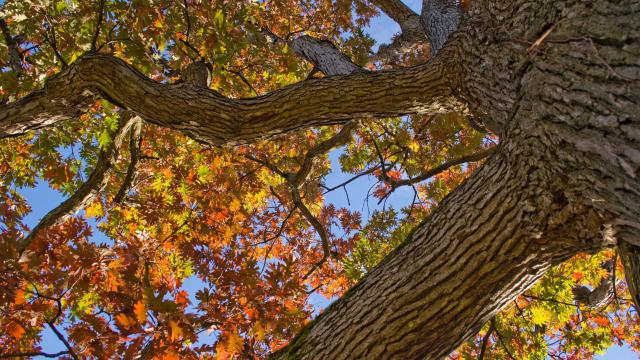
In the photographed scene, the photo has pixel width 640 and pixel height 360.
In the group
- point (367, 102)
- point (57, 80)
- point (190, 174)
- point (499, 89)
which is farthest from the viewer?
point (190, 174)

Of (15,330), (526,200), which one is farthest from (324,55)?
(15,330)

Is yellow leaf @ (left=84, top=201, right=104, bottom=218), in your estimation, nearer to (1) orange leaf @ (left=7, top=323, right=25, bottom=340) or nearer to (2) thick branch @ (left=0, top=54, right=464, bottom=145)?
(2) thick branch @ (left=0, top=54, right=464, bottom=145)

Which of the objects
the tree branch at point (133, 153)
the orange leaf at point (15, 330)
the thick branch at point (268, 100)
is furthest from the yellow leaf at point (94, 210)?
the orange leaf at point (15, 330)

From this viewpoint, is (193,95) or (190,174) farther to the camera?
(190,174)

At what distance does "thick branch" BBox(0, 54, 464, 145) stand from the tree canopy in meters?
0.01

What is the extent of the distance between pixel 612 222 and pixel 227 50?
13.2ft

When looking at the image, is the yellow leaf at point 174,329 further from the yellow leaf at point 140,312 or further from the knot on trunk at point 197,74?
the knot on trunk at point 197,74

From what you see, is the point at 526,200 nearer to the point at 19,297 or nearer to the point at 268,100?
the point at 268,100

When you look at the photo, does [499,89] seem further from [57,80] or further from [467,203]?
[57,80]

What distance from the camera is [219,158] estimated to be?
208 inches

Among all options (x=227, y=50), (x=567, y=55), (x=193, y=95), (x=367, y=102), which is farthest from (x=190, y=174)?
(x=567, y=55)

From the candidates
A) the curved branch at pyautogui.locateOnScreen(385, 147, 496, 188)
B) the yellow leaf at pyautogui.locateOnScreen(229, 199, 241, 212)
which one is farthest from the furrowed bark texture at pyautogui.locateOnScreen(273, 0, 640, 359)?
the yellow leaf at pyautogui.locateOnScreen(229, 199, 241, 212)

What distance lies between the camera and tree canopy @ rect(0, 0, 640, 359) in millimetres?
2812

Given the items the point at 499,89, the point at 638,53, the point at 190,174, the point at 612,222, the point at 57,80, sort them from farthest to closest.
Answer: the point at 190,174 < the point at 57,80 < the point at 499,89 < the point at 612,222 < the point at 638,53
